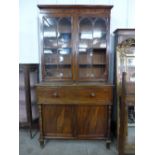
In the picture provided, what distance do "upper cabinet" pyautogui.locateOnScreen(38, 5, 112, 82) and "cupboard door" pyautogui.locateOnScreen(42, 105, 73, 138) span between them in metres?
0.45

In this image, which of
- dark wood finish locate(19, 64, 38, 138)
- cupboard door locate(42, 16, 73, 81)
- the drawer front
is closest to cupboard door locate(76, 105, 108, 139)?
the drawer front

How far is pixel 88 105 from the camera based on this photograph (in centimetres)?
251

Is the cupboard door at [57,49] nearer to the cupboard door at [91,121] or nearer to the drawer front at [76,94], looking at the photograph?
the drawer front at [76,94]

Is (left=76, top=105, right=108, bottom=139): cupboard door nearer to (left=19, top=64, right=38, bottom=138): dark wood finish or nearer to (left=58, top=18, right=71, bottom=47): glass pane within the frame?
(left=19, top=64, right=38, bottom=138): dark wood finish

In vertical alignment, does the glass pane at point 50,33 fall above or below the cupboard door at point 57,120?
above

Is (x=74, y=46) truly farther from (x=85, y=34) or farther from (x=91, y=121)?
(x=91, y=121)

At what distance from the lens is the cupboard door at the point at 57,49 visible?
2.67m

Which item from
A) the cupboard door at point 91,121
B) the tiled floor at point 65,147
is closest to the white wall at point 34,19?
the cupboard door at point 91,121

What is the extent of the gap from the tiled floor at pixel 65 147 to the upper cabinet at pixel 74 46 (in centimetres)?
96

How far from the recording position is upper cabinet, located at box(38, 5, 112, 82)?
2611 mm

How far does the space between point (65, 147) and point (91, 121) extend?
1.75ft
